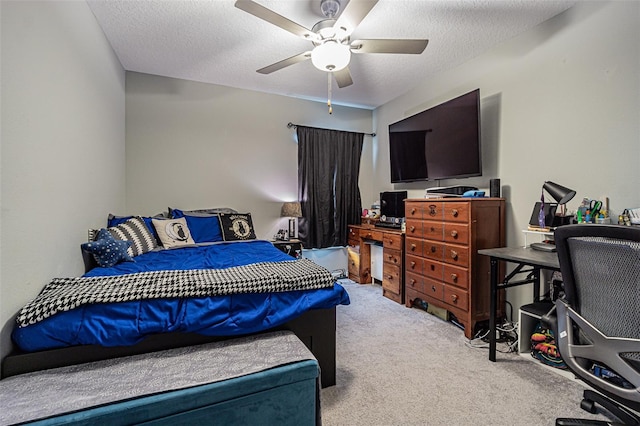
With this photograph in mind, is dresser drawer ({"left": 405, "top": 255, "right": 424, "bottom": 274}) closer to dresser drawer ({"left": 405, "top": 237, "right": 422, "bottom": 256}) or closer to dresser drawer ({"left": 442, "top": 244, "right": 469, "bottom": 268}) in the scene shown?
dresser drawer ({"left": 405, "top": 237, "right": 422, "bottom": 256})

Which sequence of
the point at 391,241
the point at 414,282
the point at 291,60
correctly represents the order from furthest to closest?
the point at 391,241
the point at 414,282
the point at 291,60

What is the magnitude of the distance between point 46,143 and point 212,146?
7.31 feet

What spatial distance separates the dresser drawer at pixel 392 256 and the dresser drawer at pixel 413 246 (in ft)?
0.46

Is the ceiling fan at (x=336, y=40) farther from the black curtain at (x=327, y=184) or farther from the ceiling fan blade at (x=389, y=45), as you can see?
the black curtain at (x=327, y=184)

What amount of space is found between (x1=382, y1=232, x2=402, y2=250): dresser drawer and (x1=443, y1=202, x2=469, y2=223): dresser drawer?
0.72 m

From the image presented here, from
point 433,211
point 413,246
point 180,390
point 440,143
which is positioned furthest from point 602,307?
point 440,143

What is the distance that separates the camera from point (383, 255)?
11.6 ft

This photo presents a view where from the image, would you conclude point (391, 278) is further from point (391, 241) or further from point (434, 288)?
Result: point (434, 288)

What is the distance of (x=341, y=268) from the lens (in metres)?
4.44

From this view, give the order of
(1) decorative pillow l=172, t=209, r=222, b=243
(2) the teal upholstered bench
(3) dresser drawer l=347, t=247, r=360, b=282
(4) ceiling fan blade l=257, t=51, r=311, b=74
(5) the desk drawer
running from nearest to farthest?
(2) the teal upholstered bench < (4) ceiling fan blade l=257, t=51, r=311, b=74 < (5) the desk drawer < (1) decorative pillow l=172, t=209, r=222, b=243 < (3) dresser drawer l=347, t=247, r=360, b=282

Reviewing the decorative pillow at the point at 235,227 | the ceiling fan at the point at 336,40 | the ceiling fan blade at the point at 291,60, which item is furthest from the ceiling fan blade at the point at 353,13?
the decorative pillow at the point at 235,227

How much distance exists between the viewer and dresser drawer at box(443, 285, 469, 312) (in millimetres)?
2438

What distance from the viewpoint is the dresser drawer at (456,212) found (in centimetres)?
244

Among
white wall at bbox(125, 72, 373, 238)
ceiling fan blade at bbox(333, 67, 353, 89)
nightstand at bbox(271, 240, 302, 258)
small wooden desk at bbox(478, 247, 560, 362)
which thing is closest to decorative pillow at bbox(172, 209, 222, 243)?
white wall at bbox(125, 72, 373, 238)
